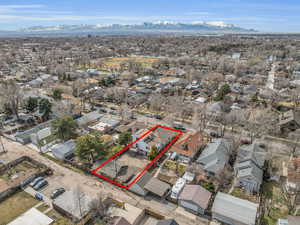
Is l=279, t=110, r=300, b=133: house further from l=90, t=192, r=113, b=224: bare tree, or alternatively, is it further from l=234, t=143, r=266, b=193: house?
l=90, t=192, r=113, b=224: bare tree

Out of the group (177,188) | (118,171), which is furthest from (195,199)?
(118,171)

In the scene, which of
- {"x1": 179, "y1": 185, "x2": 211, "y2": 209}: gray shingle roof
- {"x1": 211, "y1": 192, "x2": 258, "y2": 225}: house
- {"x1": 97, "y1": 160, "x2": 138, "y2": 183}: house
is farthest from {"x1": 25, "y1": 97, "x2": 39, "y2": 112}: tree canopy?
{"x1": 211, "y1": 192, "x2": 258, "y2": 225}: house

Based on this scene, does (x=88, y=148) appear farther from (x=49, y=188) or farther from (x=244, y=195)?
(x=244, y=195)

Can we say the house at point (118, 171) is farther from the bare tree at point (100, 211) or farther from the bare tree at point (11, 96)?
the bare tree at point (11, 96)

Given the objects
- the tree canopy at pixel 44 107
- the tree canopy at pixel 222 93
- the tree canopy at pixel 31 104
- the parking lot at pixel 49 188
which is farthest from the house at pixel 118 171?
the tree canopy at pixel 222 93

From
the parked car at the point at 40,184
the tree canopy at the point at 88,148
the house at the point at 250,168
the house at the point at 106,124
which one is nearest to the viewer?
the house at the point at 250,168
